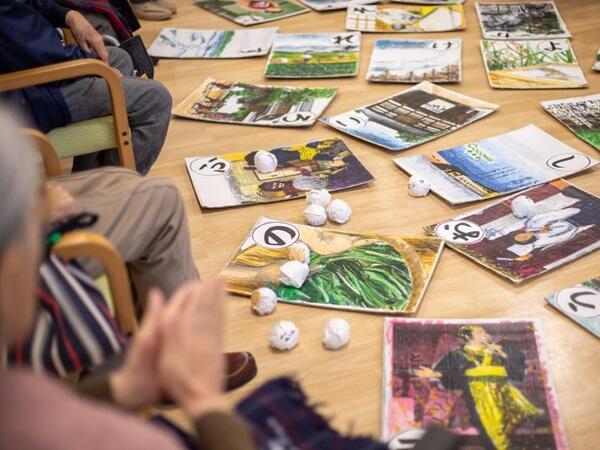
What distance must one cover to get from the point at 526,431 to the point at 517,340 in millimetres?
240

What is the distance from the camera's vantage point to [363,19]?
10.2 ft

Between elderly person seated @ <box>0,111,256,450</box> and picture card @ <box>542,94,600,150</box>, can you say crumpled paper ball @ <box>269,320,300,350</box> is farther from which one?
picture card @ <box>542,94,600,150</box>

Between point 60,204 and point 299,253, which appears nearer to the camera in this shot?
point 60,204

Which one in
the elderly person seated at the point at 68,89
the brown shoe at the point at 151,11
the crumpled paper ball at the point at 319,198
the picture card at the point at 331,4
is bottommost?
the brown shoe at the point at 151,11

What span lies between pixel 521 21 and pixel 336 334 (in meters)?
1.82

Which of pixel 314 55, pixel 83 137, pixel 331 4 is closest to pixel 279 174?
pixel 83 137

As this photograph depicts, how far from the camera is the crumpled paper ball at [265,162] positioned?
2.20 meters

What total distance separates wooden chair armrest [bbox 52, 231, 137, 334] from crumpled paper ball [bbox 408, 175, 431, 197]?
40.9 inches

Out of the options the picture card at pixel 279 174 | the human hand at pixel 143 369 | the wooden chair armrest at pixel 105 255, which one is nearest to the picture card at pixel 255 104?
the picture card at pixel 279 174

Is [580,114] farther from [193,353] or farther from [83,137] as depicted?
[193,353]

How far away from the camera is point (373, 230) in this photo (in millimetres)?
1996

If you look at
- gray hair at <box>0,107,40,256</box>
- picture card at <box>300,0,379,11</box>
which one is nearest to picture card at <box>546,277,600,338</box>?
gray hair at <box>0,107,40,256</box>

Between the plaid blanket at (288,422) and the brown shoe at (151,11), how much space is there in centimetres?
256

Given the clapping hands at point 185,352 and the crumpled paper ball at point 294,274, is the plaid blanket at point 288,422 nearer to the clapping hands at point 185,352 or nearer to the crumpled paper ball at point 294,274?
the clapping hands at point 185,352
